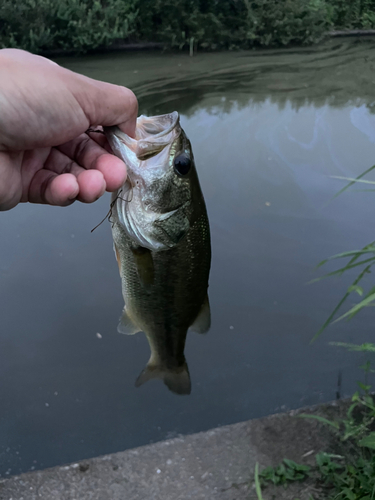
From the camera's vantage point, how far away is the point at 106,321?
9.16 feet

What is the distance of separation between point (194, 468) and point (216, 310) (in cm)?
114

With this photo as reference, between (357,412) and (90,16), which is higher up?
(90,16)

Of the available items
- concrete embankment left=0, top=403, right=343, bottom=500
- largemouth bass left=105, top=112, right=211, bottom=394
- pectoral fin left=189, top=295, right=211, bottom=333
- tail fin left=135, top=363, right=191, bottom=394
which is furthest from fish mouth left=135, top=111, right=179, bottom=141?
concrete embankment left=0, top=403, right=343, bottom=500

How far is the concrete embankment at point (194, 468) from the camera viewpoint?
1846mm

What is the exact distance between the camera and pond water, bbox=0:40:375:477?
235 centimetres

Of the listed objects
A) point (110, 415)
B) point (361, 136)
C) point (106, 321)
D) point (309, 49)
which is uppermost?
point (309, 49)

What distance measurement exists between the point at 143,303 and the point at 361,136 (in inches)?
158

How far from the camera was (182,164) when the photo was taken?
1494 millimetres

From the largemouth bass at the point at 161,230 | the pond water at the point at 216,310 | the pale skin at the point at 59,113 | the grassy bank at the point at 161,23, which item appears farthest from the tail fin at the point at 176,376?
the grassy bank at the point at 161,23

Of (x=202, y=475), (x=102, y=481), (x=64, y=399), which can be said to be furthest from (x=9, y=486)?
(x=202, y=475)

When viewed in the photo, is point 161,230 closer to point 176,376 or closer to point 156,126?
point 156,126

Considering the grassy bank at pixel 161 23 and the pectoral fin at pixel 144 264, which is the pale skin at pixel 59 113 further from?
the grassy bank at pixel 161 23

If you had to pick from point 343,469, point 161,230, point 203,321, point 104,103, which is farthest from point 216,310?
point 104,103

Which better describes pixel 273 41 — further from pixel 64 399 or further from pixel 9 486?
pixel 9 486
